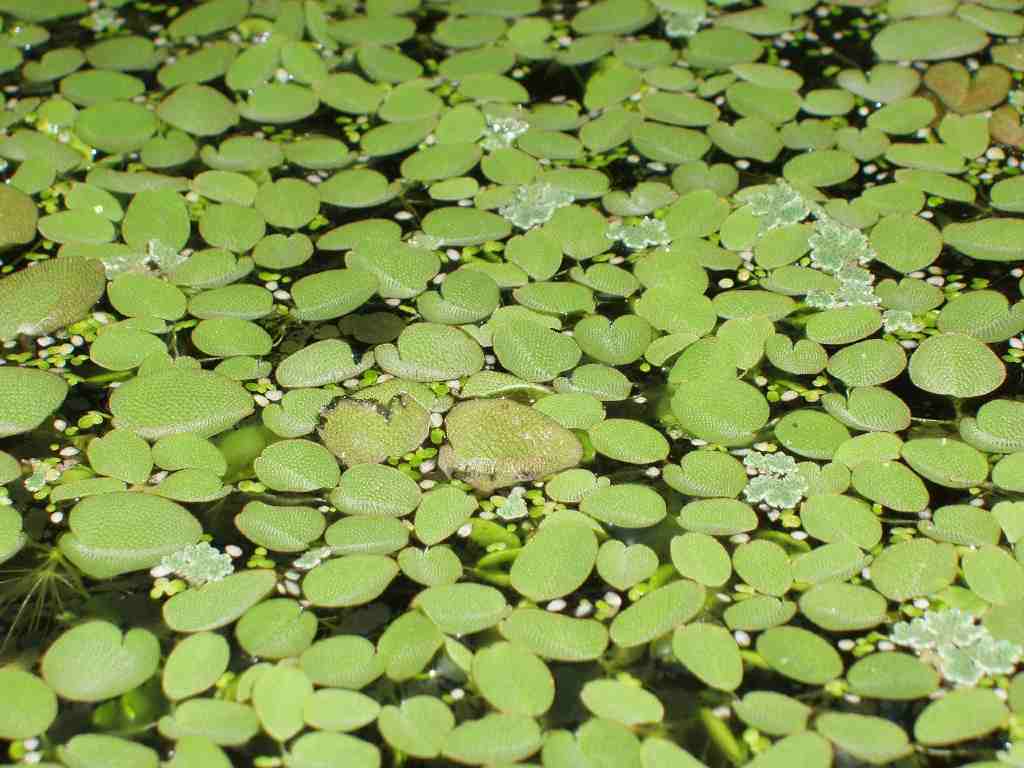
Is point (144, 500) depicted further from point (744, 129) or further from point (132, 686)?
point (744, 129)

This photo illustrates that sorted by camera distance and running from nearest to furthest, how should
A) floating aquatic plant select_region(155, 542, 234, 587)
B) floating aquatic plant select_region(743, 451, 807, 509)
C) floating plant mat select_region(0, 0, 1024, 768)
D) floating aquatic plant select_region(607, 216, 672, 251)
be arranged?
floating plant mat select_region(0, 0, 1024, 768) < floating aquatic plant select_region(155, 542, 234, 587) < floating aquatic plant select_region(743, 451, 807, 509) < floating aquatic plant select_region(607, 216, 672, 251)

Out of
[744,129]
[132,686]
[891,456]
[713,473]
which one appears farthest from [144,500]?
[744,129]

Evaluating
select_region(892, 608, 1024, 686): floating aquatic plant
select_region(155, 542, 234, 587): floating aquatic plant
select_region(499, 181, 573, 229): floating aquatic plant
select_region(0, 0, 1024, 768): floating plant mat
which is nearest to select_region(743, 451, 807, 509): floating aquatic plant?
select_region(0, 0, 1024, 768): floating plant mat

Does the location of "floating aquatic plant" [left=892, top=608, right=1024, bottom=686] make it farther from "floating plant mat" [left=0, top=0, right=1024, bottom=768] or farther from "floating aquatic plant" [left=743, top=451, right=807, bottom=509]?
"floating aquatic plant" [left=743, top=451, right=807, bottom=509]

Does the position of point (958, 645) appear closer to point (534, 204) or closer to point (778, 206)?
point (778, 206)

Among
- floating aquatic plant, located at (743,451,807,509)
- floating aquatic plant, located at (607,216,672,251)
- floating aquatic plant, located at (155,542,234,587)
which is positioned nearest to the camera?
floating aquatic plant, located at (155,542,234,587)

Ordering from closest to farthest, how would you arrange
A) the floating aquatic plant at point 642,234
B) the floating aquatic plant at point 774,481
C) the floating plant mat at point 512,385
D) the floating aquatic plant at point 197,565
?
1. the floating plant mat at point 512,385
2. the floating aquatic plant at point 197,565
3. the floating aquatic plant at point 774,481
4. the floating aquatic plant at point 642,234

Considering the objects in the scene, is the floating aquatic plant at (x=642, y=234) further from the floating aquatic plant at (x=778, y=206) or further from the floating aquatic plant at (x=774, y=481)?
the floating aquatic plant at (x=774, y=481)

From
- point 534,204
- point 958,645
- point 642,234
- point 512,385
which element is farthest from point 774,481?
point 534,204

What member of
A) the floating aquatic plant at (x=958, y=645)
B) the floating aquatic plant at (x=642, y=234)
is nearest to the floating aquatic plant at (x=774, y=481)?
the floating aquatic plant at (x=958, y=645)
